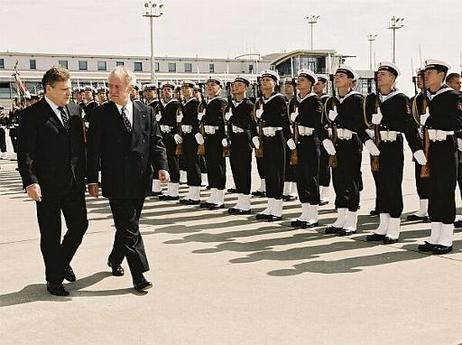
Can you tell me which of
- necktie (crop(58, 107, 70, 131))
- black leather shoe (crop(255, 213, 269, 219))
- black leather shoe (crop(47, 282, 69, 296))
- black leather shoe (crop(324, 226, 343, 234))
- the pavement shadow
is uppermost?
necktie (crop(58, 107, 70, 131))

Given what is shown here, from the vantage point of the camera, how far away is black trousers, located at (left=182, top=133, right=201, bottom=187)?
1042 centimetres

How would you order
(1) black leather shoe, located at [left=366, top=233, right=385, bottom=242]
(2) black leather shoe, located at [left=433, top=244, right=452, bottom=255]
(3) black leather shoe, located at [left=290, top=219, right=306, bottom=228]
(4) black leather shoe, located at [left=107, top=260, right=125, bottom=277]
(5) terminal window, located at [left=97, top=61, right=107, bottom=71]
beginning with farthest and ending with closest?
1. (5) terminal window, located at [left=97, top=61, right=107, bottom=71]
2. (3) black leather shoe, located at [left=290, top=219, right=306, bottom=228]
3. (1) black leather shoe, located at [left=366, top=233, right=385, bottom=242]
4. (2) black leather shoe, located at [left=433, top=244, right=452, bottom=255]
5. (4) black leather shoe, located at [left=107, top=260, right=125, bottom=277]

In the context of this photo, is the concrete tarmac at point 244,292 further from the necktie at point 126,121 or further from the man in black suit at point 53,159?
the necktie at point 126,121

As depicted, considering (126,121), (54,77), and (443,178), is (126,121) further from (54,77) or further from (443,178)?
(443,178)

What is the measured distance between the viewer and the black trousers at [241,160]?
9.35 meters

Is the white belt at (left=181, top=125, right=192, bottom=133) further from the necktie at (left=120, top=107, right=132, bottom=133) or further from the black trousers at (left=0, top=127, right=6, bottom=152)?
the black trousers at (left=0, top=127, right=6, bottom=152)

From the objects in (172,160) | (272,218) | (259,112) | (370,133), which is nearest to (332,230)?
(272,218)

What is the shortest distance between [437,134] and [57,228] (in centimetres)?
389

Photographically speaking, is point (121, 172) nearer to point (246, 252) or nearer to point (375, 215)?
point (246, 252)

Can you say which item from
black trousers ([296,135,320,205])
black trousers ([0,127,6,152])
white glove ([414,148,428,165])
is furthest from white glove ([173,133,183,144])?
black trousers ([0,127,6,152])

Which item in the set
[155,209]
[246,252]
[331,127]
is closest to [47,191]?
[246,252]

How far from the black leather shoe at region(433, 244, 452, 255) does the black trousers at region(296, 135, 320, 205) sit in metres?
1.91

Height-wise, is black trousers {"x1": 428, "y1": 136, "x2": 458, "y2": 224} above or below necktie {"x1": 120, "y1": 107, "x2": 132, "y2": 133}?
below

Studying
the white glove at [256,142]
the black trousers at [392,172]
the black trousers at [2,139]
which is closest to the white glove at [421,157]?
the black trousers at [392,172]
